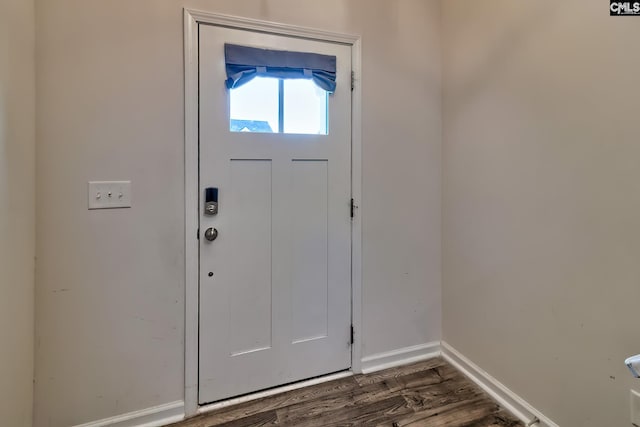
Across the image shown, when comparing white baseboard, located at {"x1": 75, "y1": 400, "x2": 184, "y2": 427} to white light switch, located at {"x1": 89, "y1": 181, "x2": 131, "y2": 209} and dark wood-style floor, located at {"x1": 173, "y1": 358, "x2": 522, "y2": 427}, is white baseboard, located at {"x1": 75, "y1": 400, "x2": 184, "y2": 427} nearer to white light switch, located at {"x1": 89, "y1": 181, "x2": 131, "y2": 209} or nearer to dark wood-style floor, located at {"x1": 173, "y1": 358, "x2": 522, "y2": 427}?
dark wood-style floor, located at {"x1": 173, "y1": 358, "x2": 522, "y2": 427}

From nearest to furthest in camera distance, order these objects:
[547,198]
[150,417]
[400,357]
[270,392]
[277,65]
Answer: [547,198] < [150,417] < [277,65] < [270,392] < [400,357]

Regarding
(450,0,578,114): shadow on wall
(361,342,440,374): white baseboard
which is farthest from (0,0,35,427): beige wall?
(450,0,578,114): shadow on wall

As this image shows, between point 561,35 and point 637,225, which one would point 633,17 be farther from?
point 637,225

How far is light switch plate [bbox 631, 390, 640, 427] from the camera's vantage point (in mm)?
1234

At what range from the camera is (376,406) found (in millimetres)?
1809

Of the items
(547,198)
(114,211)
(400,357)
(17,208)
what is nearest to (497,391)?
(400,357)

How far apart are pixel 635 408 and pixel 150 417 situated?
7.15 ft

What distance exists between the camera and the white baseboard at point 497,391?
5.37 ft

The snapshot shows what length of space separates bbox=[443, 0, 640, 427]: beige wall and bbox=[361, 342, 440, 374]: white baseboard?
0.18 meters

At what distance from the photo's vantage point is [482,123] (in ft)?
6.35

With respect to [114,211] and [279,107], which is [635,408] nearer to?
[279,107]

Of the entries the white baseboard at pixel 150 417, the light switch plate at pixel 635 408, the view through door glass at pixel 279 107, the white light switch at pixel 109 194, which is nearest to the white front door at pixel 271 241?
the view through door glass at pixel 279 107

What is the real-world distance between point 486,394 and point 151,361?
6.26 ft

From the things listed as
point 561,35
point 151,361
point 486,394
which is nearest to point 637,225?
point 561,35
